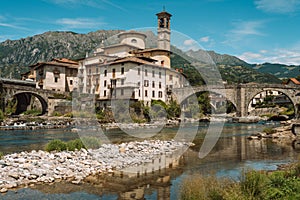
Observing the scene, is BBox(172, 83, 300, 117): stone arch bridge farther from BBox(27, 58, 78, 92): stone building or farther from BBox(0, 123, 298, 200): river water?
BBox(0, 123, 298, 200): river water

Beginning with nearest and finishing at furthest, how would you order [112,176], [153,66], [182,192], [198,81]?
[182,192]
[112,176]
[153,66]
[198,81]

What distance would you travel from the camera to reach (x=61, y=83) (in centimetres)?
6544

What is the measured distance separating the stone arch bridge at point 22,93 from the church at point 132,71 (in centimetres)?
808

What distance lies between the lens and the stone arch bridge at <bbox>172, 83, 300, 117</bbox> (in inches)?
2420

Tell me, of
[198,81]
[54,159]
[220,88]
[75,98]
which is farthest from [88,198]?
[198,81]

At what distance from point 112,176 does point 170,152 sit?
7.62 metres

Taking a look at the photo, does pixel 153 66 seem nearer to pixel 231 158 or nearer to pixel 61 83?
pixel 61 83

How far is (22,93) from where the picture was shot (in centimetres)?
5528

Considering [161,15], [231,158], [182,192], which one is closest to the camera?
[182,192]

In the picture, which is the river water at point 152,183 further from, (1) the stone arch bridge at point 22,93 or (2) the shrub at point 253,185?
(1) the stone arch bridge at point 22,93

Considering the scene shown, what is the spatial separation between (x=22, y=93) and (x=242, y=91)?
1712 inches

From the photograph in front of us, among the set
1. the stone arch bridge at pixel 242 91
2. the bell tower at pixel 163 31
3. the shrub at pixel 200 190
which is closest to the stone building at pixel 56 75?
the bell tower at pixel 163 31

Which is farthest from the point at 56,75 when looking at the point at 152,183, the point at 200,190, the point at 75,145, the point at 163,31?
the point at 200,190

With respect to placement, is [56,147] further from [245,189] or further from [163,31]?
[163,31]
